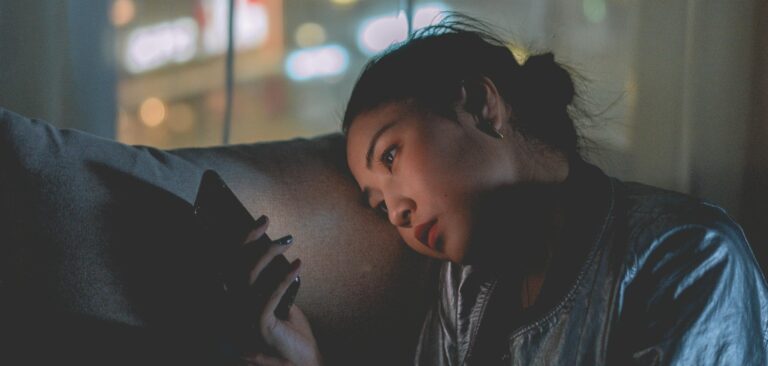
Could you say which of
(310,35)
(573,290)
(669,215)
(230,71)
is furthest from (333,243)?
(310,35)

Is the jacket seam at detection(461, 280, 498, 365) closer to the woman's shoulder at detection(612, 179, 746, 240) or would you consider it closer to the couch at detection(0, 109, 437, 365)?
the couch at detection(0, 109, 437, 365)

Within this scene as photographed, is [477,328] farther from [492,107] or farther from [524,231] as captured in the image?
[492,107]

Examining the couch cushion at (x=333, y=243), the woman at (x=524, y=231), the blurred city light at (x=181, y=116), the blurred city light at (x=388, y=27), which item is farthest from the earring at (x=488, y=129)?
the blurred city light at (x=181, y=116)

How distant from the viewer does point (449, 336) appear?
47.2 inches

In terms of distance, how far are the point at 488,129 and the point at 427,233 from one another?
6.6 inches

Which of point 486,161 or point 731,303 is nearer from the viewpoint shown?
point 731,303

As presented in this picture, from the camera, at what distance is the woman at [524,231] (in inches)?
36.0

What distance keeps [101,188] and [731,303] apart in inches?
30.4

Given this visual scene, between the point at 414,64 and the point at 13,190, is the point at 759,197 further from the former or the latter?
the point at 13,190

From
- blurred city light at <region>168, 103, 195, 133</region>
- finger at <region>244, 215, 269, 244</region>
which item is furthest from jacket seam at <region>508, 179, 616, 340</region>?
blurred city light at <region>168, 103, 195, 133</region>

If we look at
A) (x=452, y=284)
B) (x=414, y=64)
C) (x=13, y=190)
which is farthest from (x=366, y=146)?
(x=13, y=190)

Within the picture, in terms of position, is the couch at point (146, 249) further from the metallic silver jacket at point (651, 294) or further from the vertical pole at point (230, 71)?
the vertical pole at point (230, 71)

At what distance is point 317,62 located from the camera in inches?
73.5

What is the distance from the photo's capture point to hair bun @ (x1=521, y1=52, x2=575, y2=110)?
3.81 ft
